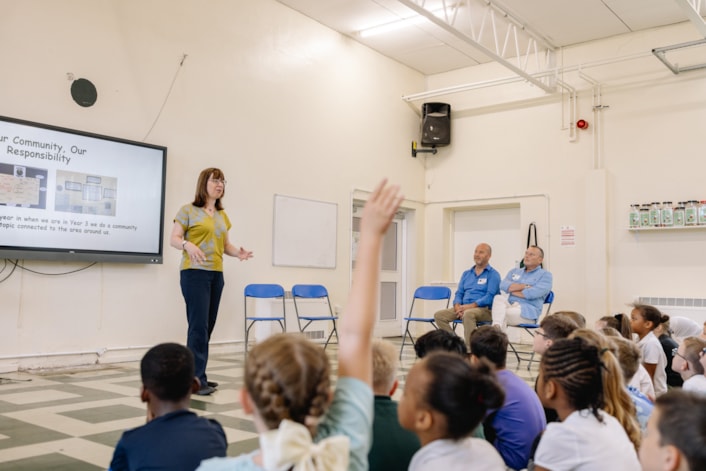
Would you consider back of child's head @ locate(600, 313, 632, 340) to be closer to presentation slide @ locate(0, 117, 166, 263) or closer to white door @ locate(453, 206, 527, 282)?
presentation slide @ locate(0, 117, 166, 263)

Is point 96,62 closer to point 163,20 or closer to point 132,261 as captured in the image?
point 163,20

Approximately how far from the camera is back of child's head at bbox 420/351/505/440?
46.2 inches

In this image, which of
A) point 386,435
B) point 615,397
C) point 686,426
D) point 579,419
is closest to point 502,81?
point 615,397

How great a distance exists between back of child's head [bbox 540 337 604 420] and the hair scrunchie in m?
0.81

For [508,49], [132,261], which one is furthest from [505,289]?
[508,49]

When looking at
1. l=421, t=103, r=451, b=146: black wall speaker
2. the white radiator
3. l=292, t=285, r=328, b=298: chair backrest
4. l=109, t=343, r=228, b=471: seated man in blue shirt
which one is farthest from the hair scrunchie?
l=421, t=103, r=451, b=146: black wall speaker

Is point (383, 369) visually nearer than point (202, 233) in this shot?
Yes

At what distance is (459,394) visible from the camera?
1.17 metres

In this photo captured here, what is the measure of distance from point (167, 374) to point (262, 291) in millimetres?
4701

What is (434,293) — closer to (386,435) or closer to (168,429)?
(386,435)

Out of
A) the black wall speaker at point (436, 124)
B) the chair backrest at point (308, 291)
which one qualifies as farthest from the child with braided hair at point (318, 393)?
the black wall speaker at point (436, 124)

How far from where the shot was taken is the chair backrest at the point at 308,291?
252 inches

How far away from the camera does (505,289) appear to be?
571 centimetres

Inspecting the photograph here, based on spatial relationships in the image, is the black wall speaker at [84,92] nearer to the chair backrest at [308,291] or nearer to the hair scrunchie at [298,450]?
the chair backrest at [308,291]
